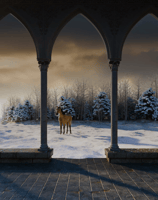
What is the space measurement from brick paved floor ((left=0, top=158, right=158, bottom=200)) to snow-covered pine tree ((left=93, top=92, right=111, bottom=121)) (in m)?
19.1

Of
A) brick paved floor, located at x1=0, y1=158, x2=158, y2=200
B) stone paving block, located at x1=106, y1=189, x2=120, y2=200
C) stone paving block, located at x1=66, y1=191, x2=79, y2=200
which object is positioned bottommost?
stone paving block, located at x1=106, y1=189, x2=120, y2=200

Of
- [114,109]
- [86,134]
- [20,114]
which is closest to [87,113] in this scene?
[86,134]

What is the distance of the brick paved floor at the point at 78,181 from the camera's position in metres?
3.12

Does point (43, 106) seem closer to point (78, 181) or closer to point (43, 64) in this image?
point (43, 64)

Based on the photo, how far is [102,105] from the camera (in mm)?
23906

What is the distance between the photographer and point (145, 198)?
3010mm

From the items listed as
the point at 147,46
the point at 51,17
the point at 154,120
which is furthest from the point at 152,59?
the point at 51,17

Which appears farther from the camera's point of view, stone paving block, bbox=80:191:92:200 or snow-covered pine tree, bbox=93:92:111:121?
snow-covered pine tree, bbox=93:92:111:121

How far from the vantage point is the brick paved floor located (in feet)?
10.3

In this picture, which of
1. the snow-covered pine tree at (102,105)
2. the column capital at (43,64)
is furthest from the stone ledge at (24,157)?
the snow-covered pine tree at (102,105)

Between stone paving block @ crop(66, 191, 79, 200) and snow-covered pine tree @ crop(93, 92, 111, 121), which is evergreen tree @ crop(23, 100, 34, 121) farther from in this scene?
stone paving block @ crop(66, 191, 79, 200)

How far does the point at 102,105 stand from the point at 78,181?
67.2ft

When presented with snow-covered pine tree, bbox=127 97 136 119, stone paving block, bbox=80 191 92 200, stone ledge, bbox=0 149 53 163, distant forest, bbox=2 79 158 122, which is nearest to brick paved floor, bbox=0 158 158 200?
stone paving block, bbox=80 191 92 200

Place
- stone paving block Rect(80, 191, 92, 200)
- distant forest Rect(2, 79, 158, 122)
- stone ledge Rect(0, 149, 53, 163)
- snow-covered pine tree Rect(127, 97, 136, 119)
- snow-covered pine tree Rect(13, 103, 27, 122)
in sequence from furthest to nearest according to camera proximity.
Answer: snow-covered pine tree Rect(13, 103, 27, 122), snow-covered pine tree Rect(127, 97, 136, 119), distant forest Rect(2, 79, 158, 122), stone ledge Rect(0, 149, 53, 163), stone paving block Rect(80, 191, 92, 200)
